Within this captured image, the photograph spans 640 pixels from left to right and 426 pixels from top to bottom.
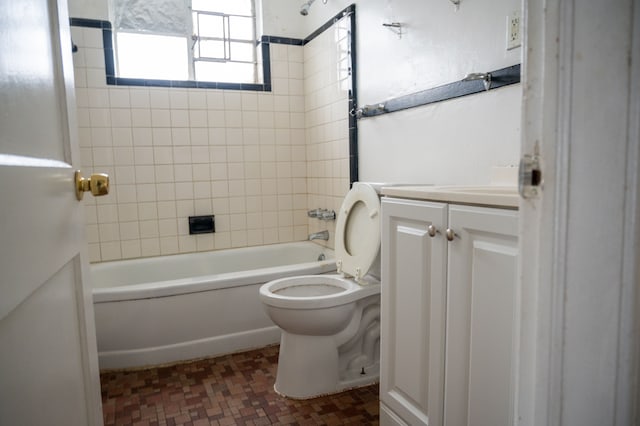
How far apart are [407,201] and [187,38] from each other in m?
2.35

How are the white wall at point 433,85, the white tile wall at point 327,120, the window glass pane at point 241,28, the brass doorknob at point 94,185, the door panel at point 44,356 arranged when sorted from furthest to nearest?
the window glass pane at point 241,28, the white tile wall at point 327,120, the white wall at point 433,85, the brass doorknob at point 94,185, the door panel at point 44,356

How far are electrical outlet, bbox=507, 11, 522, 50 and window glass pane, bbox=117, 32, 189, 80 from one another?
7.28 feet

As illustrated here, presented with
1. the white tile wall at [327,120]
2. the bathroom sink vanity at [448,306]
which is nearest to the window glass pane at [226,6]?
the white tile wall at [327,120]

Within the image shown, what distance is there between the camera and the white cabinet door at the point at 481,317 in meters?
0.99

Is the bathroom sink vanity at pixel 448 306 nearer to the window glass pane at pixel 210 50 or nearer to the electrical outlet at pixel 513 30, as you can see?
the electrical outlet at pixel 513 30

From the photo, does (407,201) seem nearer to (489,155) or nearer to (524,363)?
(489,155)

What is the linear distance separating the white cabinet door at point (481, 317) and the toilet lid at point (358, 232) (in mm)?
717

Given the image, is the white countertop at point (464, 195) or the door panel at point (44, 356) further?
the white countertop at point (464, 195)

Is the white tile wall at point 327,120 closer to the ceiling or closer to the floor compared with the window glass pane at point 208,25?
closer to the floor

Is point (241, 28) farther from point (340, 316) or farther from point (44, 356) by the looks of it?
point (44, 356)

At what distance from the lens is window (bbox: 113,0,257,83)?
2824 millimetres

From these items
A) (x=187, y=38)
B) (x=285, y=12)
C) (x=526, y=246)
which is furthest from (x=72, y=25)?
(x=526, y=246)

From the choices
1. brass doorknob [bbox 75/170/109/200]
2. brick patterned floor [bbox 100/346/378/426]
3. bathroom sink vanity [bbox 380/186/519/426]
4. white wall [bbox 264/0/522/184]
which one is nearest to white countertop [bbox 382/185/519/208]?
bathroom sink vanity [bbox 380/186/519/426]

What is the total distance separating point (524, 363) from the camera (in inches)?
20.2
